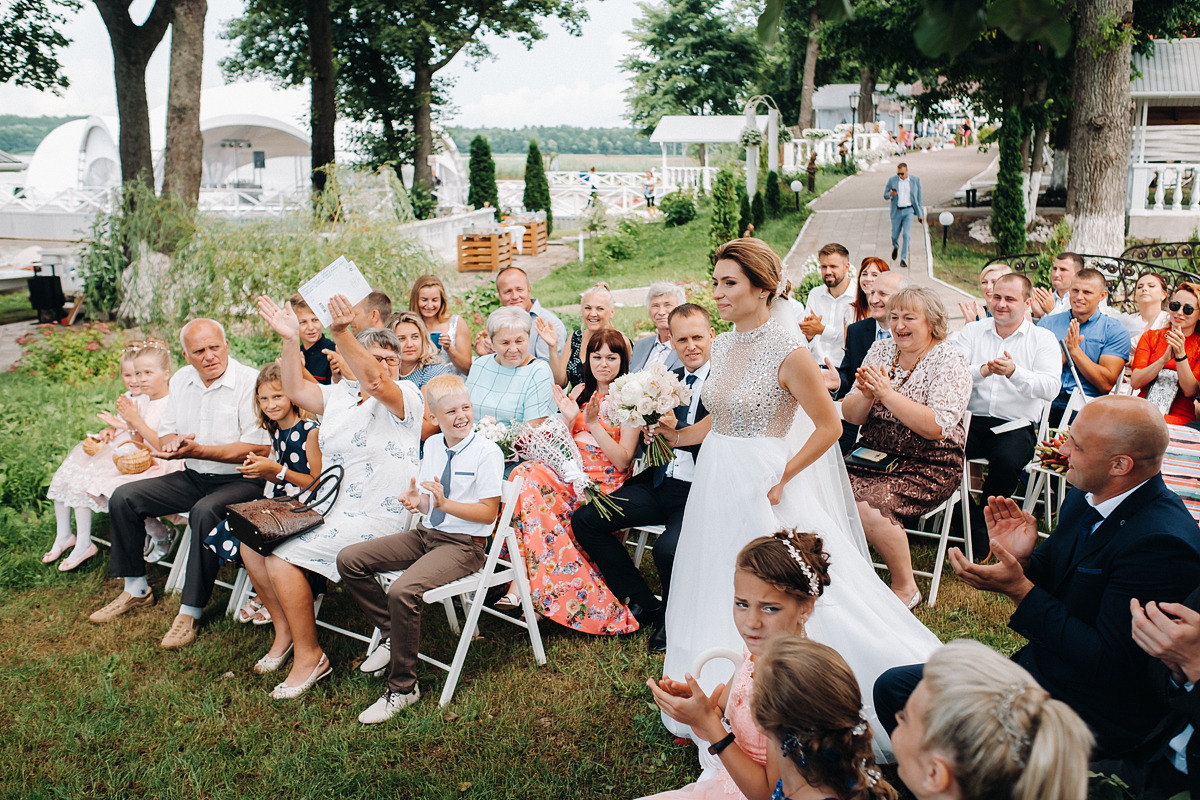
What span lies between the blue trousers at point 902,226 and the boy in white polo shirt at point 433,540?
14505 millimetres

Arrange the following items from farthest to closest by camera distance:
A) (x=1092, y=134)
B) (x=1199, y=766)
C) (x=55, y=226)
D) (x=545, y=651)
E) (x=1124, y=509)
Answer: (x=55, y=226) → (x=1092, y=134) → (x=545, y=651) → (x=1124, y=509) → (x=1199, y=766)

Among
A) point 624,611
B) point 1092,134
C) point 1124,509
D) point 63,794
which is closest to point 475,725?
point 624,611

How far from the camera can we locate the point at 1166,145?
19312 millimetres

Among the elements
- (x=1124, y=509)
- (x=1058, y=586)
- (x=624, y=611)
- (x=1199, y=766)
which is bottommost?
(x=624, y=611)

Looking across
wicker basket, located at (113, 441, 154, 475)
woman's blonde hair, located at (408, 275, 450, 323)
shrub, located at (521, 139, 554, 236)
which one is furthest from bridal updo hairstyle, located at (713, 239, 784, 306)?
shrub, located at (521, 139, 554, 236)

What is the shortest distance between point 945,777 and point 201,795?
292 cm

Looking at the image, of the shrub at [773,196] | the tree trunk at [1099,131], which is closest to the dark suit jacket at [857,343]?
the tree trunk at [1099,131]

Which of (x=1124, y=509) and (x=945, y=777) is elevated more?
(x=1124, y=509)

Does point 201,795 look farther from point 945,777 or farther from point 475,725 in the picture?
point 945,777

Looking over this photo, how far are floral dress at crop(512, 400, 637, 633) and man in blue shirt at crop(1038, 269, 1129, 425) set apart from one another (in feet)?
10.7

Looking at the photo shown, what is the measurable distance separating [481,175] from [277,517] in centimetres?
2788

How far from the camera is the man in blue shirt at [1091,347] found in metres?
5.59

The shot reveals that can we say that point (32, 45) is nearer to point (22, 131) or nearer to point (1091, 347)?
point (1091, 347)

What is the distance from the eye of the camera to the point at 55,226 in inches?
1042
